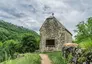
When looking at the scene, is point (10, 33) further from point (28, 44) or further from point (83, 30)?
point (83, 30)

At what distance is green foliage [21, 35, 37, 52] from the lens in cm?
4228

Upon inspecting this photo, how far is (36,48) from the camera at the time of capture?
43.4m

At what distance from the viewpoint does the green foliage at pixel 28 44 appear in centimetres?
4228

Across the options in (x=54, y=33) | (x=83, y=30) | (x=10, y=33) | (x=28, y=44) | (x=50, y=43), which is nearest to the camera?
(x=83, y=30)

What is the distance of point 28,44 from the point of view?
42.2 m

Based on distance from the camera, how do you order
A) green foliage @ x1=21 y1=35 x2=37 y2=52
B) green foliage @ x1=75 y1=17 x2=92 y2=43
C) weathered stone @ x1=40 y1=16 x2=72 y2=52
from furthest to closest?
green foliage @ x1=21 y1=35 x2=37 y2=52, weathered stone @ x1=40 y1=16 x2=72 y2=52, green foliage @ x1=75 y1=17 x2=92 y2=43

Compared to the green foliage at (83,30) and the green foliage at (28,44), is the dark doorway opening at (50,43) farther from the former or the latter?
the green foliage at (83,30)

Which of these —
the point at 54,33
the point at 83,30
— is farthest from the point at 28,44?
the point at 83,30

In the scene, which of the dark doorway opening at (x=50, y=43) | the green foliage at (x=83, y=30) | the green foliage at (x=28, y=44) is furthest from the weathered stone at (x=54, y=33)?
the green foliage at (x=83, y=30)

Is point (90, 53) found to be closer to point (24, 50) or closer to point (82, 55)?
point (82, 55)

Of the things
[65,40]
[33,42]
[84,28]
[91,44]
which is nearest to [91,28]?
[84,28]

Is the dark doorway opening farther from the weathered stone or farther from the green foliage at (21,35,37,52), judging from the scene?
the green foliage at (21,35,37,52)

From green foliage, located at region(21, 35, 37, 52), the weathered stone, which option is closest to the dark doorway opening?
the weathered stone

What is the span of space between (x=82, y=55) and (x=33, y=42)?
30.2 metres
